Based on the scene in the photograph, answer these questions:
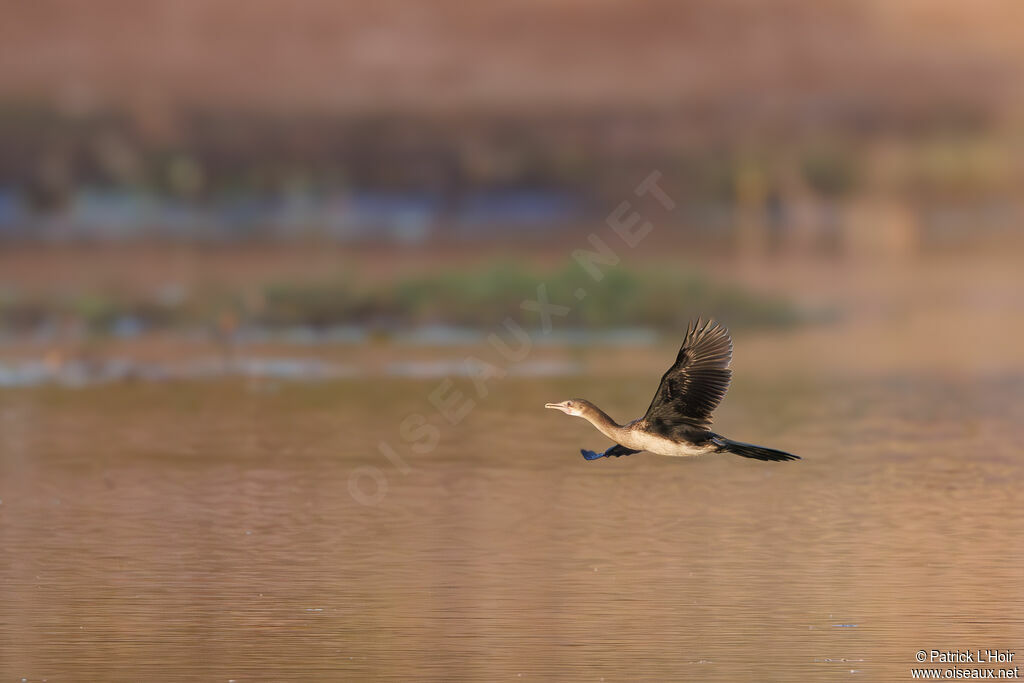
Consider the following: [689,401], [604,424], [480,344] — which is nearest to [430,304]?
[480,344]

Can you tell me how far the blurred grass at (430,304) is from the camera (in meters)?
46.2

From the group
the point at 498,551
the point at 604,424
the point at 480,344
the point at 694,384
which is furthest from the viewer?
the point at 480,344

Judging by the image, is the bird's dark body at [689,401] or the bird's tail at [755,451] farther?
the bird's dark body at [689,401]

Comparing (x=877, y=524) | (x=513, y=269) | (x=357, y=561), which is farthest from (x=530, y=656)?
(x=513, y=269)

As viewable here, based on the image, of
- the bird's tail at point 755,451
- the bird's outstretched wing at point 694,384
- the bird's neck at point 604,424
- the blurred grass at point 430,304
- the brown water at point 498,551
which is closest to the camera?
the brown water at point 498,551

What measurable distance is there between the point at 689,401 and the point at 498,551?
11.7ft

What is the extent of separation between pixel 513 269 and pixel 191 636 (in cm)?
3554

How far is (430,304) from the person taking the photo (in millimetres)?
47156

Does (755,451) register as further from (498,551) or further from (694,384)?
(498,551)

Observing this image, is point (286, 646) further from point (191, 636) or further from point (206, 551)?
point (206, 551)

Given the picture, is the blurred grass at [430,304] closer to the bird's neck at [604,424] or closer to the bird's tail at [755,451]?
the bird's neck at [604,424]

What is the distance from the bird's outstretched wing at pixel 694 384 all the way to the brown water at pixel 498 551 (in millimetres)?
1484

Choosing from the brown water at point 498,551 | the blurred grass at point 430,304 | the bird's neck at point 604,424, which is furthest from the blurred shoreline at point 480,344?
the bird's neck at point 604,424

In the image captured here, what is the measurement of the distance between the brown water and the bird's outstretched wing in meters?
1.48
